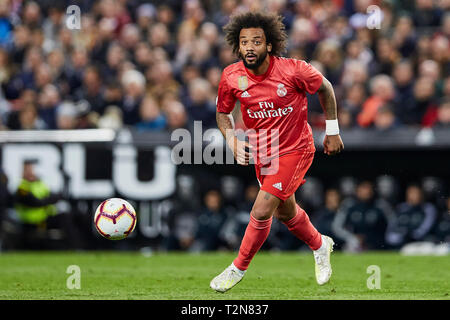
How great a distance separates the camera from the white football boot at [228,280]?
7551 millimetres

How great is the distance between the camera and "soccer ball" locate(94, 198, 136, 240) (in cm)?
840

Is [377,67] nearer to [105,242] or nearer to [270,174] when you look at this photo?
[105,242]

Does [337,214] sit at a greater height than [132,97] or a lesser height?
lesser

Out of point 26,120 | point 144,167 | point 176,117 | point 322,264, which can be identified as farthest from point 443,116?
point 26,120

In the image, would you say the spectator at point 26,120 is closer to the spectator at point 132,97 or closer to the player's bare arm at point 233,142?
the spectator at point 132,97

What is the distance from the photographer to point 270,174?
24.9ft

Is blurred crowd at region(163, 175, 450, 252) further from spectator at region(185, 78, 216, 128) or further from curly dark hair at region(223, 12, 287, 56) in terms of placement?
curly dark hair at region(223, 12, 287, 56)

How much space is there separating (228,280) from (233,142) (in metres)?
1.19

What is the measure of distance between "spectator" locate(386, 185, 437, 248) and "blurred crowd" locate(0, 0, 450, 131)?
1.11 metres

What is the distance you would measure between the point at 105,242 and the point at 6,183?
1629 mm

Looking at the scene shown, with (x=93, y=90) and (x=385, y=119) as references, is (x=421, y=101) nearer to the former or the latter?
(x=385, y=119)

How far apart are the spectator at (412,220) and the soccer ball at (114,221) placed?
4.83 meters

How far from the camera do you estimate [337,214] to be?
40.2ft
